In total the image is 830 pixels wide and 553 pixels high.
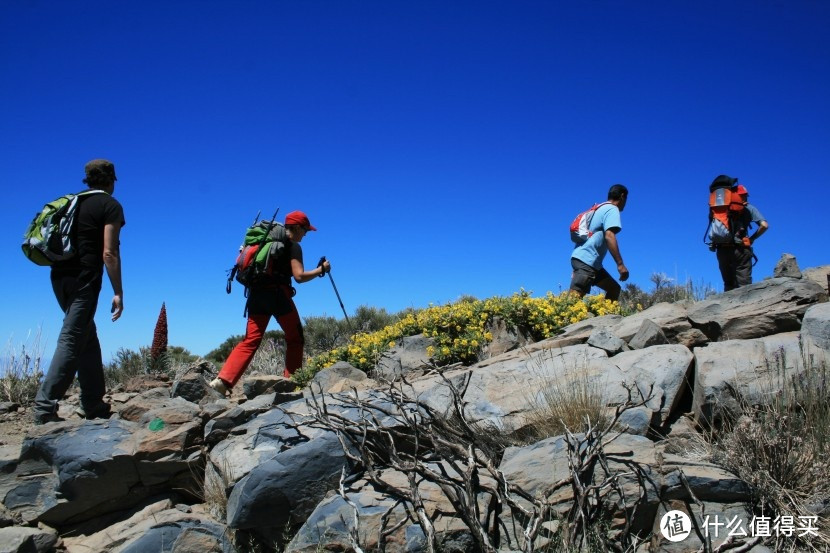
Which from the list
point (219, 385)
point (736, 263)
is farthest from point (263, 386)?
point (736, 263)

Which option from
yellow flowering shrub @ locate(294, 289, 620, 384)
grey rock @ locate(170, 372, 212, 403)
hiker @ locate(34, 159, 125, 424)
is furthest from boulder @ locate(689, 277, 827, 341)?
hiker @ locate(34, 159, 125, 424)

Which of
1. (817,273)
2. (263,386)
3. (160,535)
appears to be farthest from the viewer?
(817,273)

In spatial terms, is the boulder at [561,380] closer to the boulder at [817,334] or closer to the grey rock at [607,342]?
the grey rock at [607,342]

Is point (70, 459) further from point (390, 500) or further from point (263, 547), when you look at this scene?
point (390, 500)

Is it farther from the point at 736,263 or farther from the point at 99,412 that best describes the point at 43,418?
the point at 736,263

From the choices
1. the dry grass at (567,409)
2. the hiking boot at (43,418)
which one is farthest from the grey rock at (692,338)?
the hiking boot at (43,418)

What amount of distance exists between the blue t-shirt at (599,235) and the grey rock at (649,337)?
102 inches

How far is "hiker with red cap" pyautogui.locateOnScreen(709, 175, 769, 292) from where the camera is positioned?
27.3 feet

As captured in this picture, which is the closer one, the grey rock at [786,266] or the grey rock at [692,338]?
the grey rock at [692,338]

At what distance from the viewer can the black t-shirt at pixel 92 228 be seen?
5.39 meters

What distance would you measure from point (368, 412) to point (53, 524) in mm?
2676

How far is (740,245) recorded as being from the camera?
27.3ft

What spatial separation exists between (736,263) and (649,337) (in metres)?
3.51

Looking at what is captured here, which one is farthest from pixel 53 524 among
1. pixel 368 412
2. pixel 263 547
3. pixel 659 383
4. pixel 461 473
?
pixel 659 383
